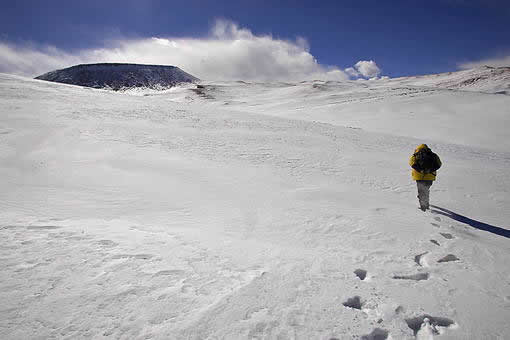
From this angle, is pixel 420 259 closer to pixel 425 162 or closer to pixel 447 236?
pixel 447 236

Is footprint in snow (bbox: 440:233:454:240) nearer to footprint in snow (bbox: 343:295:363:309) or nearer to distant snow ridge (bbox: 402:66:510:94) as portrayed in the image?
footprint in snow (bbox: 343:295:363:309)

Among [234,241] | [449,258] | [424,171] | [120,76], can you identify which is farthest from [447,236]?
[120,76]

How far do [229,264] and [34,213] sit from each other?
3.68m

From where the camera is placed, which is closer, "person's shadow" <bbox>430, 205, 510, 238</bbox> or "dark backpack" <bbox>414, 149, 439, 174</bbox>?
"person's shadow" <bbox>430, 205, 510, 238</bbox>

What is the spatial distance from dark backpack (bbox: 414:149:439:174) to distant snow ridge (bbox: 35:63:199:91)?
11231cm

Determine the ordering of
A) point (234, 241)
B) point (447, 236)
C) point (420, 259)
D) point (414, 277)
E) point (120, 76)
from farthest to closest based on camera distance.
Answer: point (120, 76), point (447, 236), point (234, 241), point (420, 259), point (414, 277)

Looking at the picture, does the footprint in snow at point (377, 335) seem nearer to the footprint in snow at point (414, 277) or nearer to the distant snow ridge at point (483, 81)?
the footprint in snow at point (414, 277)

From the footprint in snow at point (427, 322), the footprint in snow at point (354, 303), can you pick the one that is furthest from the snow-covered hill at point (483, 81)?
the footprint in snow at point (354, 303)

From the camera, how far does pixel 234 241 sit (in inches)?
172

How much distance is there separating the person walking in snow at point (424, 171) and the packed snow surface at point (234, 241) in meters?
0.62

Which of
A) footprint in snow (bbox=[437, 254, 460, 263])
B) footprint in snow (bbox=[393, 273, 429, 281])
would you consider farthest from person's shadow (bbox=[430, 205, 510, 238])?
footprint in snow (bbox=[393, 273, 429, 281])

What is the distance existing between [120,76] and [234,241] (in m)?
135

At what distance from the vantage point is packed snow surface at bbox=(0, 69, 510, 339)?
102 inches

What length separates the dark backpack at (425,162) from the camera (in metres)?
6.71
